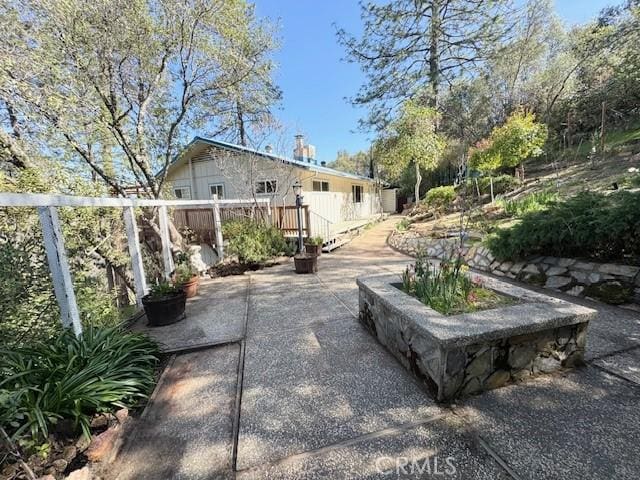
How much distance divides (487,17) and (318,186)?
9.59 m

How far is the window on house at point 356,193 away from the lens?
16.6m

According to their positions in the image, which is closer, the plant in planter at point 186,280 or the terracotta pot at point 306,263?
the plant in planter at point 186,280

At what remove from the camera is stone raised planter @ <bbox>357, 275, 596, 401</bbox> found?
74.9 inches

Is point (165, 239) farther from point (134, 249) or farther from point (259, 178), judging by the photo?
point (259, 178)

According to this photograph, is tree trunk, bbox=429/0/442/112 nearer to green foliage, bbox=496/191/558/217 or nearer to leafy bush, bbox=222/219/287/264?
green foliage, bbox=496/191/558/217

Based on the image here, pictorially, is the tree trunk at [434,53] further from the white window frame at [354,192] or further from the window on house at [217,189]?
the window on house at [217,189]

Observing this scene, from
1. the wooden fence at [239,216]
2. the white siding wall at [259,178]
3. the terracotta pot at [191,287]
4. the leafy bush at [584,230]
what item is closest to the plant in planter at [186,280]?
the terracotta pot at [191,287]

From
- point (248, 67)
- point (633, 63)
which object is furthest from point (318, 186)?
point (633, 63)

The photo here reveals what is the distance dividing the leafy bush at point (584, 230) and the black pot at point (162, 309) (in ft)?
16.8

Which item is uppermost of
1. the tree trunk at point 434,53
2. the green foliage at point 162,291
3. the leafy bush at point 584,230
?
the tree trunk at point 434,53

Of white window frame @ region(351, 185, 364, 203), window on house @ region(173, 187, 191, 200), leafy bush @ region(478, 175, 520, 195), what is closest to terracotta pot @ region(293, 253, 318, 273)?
leafy bush @ region(478, 175, 520, 195)

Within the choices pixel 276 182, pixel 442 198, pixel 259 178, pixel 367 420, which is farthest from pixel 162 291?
pixel 442 198

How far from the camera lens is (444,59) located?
1245cm

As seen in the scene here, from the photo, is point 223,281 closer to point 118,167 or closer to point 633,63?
point 118,167
